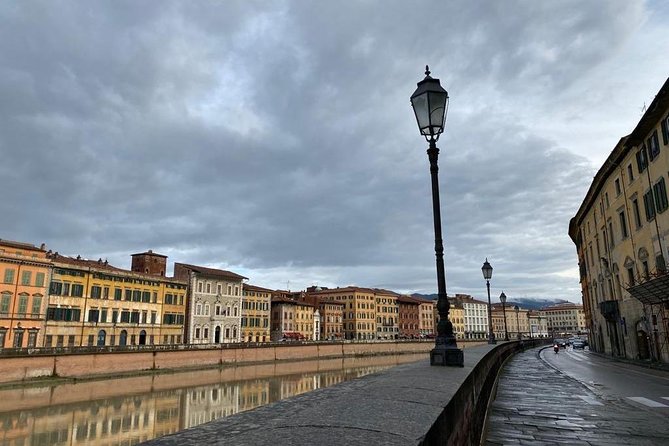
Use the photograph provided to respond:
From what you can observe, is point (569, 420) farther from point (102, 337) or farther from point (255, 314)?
point (255, 314)

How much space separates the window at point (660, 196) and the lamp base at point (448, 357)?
20964 millimetres

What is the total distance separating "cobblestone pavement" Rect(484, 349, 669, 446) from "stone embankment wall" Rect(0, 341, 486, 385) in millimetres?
41236

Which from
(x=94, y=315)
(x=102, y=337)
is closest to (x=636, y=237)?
(x=94, y=315)

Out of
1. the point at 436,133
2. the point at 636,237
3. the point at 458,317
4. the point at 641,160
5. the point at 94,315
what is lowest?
the point at 94,315

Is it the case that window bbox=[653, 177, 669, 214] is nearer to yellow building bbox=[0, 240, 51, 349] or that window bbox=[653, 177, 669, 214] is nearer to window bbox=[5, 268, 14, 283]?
yellow building bbox=[0, 240, 51, 349]

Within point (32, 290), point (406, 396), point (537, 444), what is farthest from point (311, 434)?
point (32, 290)

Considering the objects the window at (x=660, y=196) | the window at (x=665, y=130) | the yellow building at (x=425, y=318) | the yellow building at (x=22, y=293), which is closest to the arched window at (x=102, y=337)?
the yellow building at (x=22, y=293)

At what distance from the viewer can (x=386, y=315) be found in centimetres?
12294

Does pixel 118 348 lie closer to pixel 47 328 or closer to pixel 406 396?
pixel 47 328

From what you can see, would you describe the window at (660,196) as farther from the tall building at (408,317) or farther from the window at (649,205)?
the tall building at (408,317)

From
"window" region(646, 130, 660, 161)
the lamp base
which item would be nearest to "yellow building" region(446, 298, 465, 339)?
"window" region(646, 130, 660, 161)

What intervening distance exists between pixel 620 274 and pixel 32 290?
55.2m

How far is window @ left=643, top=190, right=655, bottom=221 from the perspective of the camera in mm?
25422

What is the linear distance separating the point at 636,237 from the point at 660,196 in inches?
221
